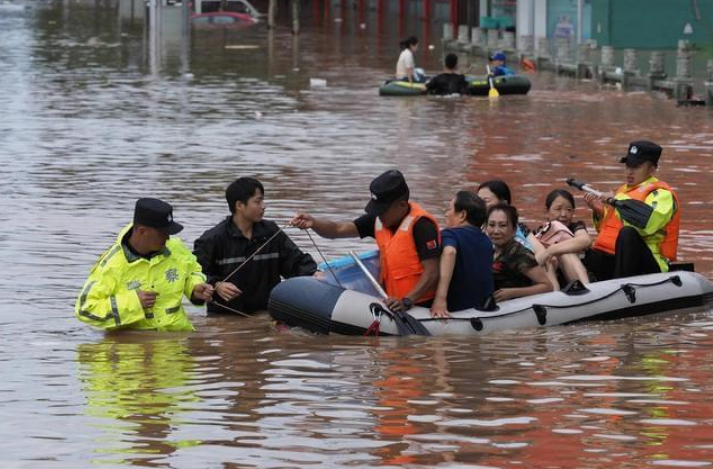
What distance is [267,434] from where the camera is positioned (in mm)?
9766

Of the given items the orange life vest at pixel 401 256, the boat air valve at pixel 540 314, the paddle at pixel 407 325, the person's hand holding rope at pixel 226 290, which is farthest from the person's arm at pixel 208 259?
the boat air valve at pixel 540 314

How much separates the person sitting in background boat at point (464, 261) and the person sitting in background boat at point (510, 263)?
341mm

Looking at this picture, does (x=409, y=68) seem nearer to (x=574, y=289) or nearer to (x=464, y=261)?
(x=574, y=289)

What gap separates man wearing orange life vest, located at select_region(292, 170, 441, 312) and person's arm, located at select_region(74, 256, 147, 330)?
1.26 m

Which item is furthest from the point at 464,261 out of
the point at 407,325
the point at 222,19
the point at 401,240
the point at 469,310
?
the point at 222,19

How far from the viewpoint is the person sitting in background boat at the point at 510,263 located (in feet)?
44.5

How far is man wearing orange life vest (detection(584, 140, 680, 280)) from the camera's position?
14195mm

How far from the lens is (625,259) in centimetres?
1445

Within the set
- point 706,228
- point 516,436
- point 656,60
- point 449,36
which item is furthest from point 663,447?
point 449,36

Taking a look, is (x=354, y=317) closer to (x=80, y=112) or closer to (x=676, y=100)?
(x=80, y=112)

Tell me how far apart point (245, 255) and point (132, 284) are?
4.92 feet

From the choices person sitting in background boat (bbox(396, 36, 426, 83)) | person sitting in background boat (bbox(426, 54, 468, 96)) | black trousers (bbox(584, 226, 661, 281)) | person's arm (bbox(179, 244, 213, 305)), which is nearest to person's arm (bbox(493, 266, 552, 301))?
black trousers (bbox(584, 226, 661, 281))

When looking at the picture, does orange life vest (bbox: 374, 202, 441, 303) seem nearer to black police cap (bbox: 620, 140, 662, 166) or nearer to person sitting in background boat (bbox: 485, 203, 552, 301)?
person sitting in background boat (bbox: 485, 203, 552, 301)

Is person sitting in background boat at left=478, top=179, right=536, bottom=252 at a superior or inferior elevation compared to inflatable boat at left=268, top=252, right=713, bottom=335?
superior
